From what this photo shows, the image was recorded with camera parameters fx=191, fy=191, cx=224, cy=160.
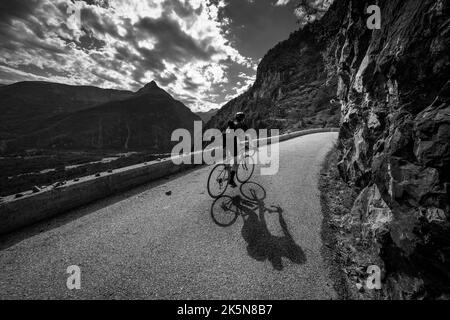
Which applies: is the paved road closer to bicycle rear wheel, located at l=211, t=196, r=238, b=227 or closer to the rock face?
bicycle rear wheel, located at l=211, t=196, r=238, b=227

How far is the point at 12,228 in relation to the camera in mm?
3863

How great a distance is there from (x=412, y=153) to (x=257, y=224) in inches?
121

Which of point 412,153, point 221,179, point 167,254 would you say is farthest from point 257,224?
point 412,153

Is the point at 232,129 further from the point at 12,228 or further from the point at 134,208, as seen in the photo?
the point at 12,228

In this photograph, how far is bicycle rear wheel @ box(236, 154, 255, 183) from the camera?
7091 mm

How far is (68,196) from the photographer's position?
4.75 meters

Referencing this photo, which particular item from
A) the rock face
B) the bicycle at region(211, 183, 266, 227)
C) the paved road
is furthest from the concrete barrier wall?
the rock face

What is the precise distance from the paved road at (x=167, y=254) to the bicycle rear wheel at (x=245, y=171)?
5.86ft

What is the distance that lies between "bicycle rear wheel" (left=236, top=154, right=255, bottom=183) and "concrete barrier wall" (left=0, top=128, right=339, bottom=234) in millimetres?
3253

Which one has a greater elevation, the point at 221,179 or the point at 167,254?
the point at 221,179

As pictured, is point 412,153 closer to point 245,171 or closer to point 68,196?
point 245,171

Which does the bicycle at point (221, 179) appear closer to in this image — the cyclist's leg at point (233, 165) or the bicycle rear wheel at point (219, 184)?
the bicycle rear wheel at point (219, 184)

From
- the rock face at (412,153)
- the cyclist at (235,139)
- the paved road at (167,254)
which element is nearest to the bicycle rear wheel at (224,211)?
the paved road at (167,254)

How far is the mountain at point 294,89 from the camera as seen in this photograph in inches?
1682
